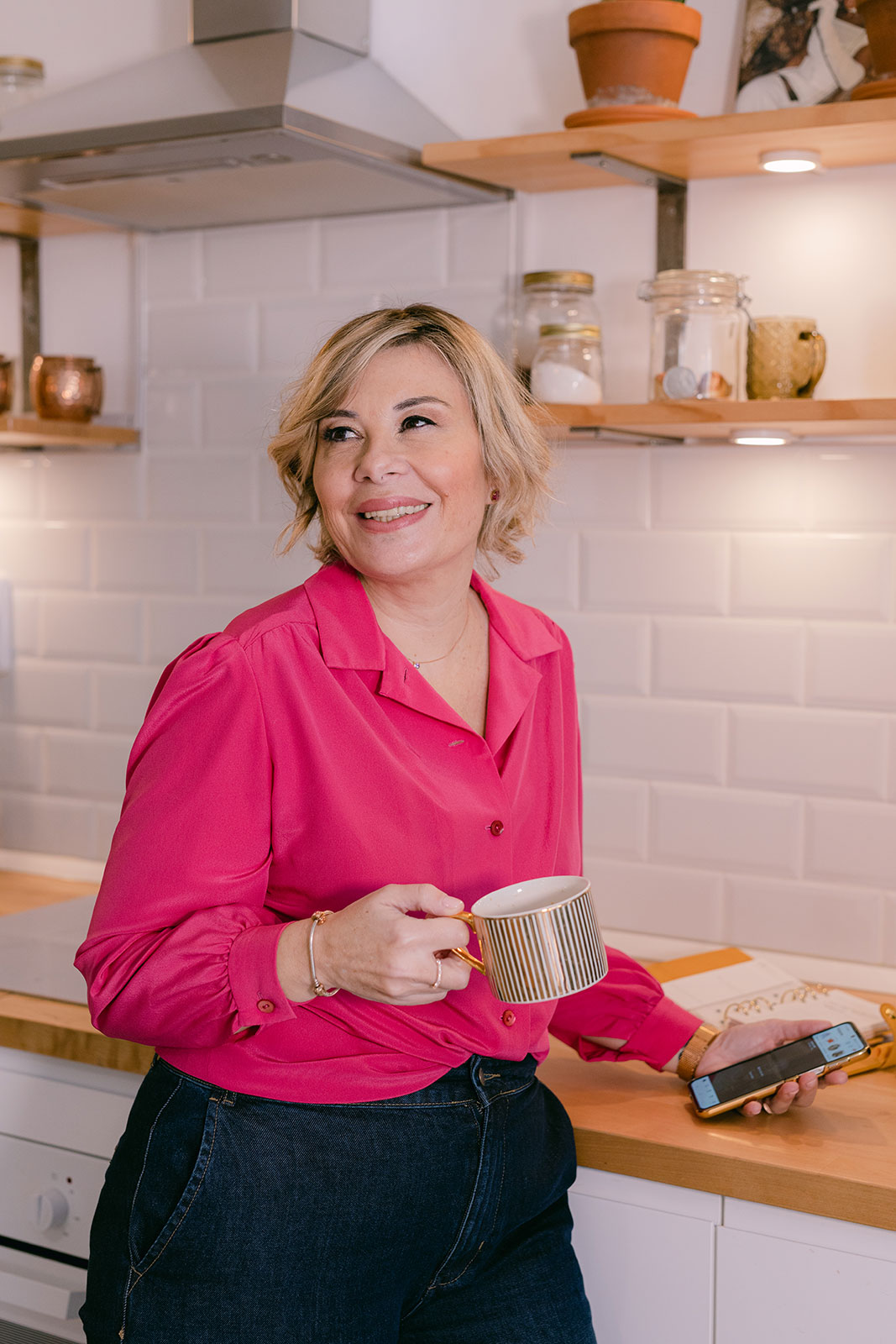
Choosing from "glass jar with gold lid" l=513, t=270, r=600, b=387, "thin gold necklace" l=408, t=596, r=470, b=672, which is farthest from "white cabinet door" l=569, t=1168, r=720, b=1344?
"glass jar with gold lid" l=513, t=270, r=600, b=387

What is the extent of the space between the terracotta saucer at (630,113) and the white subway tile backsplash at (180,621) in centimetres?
90

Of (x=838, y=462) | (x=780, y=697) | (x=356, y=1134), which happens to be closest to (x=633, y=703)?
(x=780, y=697)

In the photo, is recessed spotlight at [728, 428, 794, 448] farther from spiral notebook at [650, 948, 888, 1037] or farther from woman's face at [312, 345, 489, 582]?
spiral notebook at [650, 948, 888, 1037]

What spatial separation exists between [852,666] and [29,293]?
146 cm

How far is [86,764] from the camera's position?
2287 mm

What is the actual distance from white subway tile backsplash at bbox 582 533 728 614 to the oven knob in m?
1.03

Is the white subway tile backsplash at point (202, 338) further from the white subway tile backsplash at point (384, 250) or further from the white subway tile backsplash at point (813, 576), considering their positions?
the white subway tile backsplash at point (813, 576)

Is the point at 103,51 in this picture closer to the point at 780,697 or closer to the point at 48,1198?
the point at 780,697

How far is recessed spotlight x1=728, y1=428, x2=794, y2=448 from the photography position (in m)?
1.63

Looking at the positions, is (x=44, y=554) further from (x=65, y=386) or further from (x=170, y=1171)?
(x=170, y=1171)

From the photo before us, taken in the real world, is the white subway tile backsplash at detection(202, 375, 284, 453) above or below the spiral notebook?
above

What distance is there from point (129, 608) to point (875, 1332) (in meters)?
1.51

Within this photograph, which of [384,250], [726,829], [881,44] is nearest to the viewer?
[881,44]

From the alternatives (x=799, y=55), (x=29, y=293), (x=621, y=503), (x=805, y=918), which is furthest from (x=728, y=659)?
(x=29, y=293)
